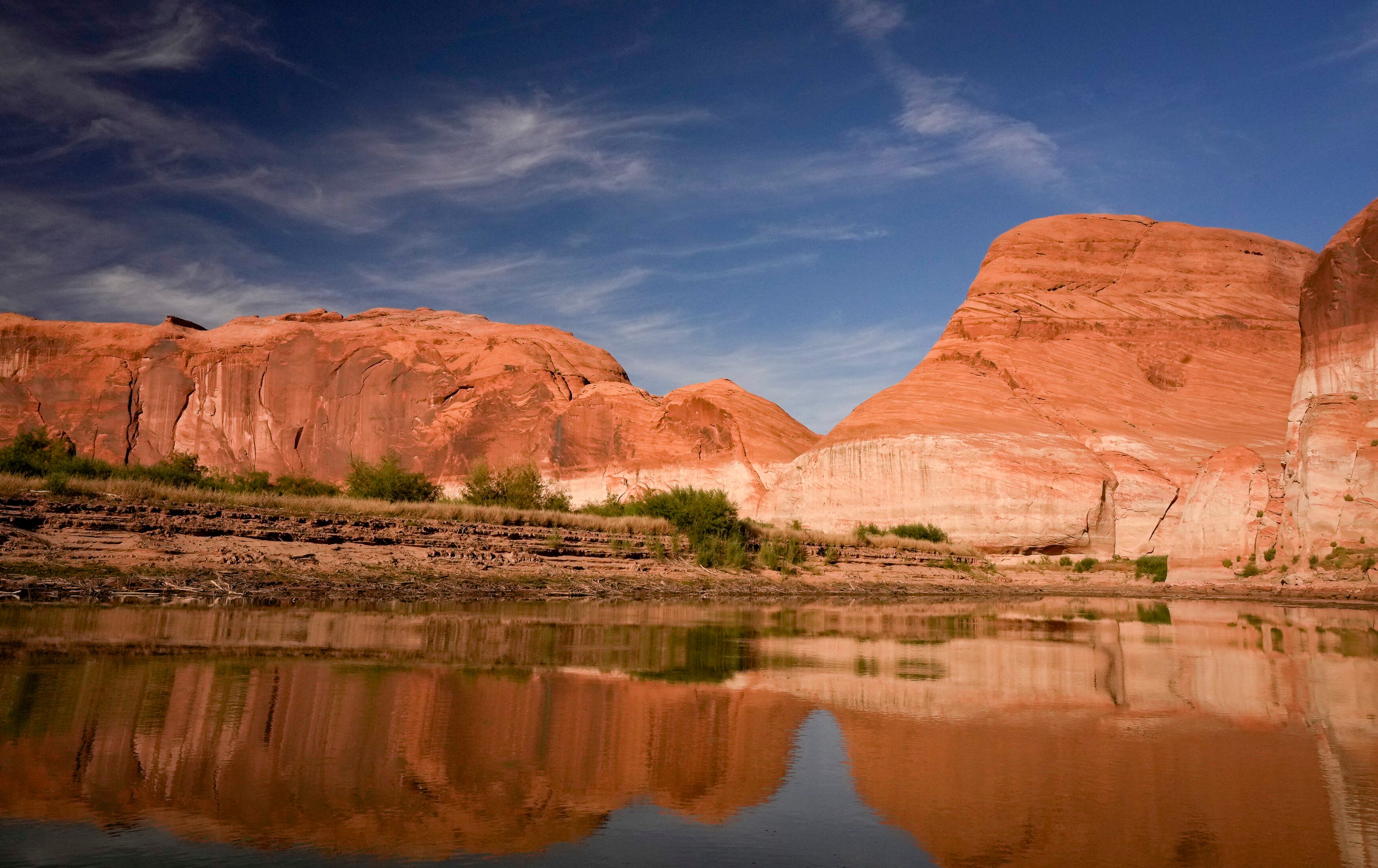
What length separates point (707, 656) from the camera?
38.9 ft

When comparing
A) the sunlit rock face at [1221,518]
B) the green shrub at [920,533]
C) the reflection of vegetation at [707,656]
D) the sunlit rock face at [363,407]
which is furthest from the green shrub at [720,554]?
the sunlit rock face at [363,407]

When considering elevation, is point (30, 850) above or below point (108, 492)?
below

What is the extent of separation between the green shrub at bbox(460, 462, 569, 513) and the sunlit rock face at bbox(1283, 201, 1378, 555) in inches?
1196

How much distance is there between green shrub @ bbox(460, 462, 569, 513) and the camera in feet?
132

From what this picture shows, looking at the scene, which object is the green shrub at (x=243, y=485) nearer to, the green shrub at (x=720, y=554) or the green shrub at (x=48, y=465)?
the green shrub at (x=48, y=465)

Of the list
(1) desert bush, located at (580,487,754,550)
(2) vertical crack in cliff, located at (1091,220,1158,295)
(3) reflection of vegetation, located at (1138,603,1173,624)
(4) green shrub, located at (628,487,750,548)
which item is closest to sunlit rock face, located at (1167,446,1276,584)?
(3) reflection of vegetation, located at (1138,603,1173,624)

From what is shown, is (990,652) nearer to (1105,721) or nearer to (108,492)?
(1105,721)

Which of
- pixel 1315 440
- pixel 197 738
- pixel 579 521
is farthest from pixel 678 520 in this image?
pixel 197 738

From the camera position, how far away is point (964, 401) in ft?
190

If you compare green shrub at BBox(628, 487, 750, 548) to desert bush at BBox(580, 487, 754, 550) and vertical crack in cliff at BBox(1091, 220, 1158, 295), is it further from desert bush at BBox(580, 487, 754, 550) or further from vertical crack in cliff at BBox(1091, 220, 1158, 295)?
vertical crack in cliff at BBox(1091, 220, 1158, 295)

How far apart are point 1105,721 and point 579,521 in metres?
24.5

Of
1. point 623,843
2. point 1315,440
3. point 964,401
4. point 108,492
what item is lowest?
point 623,843

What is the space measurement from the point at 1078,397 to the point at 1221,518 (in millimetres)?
19733

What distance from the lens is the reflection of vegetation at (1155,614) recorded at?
73.7 feet
